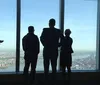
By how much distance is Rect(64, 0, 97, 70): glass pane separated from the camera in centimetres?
884

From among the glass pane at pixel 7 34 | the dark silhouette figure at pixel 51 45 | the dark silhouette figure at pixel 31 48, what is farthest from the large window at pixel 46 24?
the dark silhouette figure at pixel 51 45

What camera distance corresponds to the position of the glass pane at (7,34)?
A: 27.2ft

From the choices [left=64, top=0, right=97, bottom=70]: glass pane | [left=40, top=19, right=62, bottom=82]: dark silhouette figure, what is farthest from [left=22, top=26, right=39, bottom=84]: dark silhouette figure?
[left=64, top=0, right=97, bottom=70]: glass pane

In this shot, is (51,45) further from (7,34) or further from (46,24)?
(7,34)

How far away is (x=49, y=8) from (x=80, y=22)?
0.98 m

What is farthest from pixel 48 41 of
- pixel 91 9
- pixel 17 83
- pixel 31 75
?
pixel 91 9

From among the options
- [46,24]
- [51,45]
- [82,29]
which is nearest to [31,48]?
[51,45]

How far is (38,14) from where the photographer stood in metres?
8.60

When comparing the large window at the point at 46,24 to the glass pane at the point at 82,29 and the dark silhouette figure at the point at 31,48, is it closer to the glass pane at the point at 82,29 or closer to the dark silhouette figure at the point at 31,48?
the glass pane at the point at 82,29

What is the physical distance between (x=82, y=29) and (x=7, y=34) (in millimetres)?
2125

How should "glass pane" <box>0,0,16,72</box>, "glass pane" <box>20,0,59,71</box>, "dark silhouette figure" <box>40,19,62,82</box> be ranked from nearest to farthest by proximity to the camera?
"dark silhouette figure" <box>40,19,62,82</box> < "glass pane" <box>0,0,16,72</box> < "glass pane" <box>20,0,59,71</box>

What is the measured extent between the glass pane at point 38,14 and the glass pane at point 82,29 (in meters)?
0.42

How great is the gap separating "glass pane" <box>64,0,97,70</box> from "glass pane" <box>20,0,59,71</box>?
1.38ft

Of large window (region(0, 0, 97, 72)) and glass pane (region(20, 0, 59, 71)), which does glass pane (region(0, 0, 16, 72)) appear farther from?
glass pane (region(20, 0, 59, 71))
